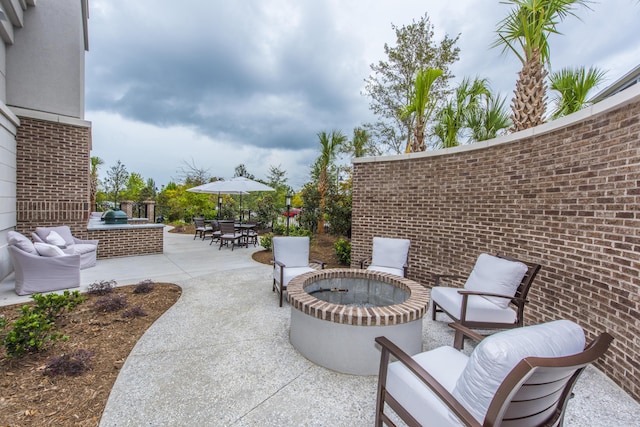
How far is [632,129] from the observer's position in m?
2.58

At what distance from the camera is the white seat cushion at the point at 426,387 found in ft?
5.07

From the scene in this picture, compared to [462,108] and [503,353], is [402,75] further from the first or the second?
[503,353]

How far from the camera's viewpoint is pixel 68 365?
8.43 feet

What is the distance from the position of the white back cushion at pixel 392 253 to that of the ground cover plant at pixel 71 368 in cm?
371

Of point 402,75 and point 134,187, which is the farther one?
point 134,187

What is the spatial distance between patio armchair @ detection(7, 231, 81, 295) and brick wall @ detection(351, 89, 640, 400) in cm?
621

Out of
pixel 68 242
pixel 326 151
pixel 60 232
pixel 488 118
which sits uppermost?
pixel 326 151

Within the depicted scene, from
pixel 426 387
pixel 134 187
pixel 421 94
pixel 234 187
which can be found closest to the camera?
pixel 426 387

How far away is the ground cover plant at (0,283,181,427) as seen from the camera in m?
2.07

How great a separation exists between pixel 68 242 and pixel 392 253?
23.5ft

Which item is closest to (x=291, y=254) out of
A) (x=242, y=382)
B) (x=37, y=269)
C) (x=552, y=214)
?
(x=242, y=382)

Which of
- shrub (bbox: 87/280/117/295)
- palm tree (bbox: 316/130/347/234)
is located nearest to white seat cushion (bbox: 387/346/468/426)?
shrub (bbox: 87/280/117/295)

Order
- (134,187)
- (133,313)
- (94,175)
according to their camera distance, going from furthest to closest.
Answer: (134,187) < (94,175) < (133,313)

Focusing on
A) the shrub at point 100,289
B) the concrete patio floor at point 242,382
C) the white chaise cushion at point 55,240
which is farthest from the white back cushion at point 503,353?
the white chaise cushion at point 55,240
